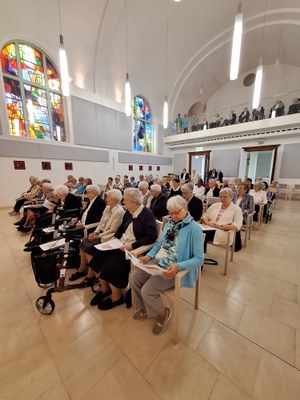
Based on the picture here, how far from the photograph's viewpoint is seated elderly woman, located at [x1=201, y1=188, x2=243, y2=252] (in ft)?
7.29

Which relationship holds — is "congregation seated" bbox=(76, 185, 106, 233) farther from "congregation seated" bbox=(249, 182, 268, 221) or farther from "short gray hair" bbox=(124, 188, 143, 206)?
"congregation seated" bbox=(249, 182, 268, 221)

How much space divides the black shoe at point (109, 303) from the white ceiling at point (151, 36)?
26.5ft

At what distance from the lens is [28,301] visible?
1749 mm

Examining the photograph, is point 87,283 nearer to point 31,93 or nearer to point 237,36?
point 237,36

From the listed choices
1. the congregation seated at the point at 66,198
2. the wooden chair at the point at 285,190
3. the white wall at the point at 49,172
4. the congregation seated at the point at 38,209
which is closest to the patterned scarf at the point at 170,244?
the congregation seated at the point at 66,198

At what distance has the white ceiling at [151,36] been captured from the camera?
558 cm

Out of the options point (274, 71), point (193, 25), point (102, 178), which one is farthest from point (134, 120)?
point (274, 71)

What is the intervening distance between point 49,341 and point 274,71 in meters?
14.5

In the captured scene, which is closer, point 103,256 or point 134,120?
point 103,256

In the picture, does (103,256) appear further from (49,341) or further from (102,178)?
(102,178)

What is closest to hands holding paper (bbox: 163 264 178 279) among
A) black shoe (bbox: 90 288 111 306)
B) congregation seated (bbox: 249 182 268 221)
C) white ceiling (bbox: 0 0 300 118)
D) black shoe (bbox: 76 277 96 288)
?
black shoe (bbox: 90 288 111 306)

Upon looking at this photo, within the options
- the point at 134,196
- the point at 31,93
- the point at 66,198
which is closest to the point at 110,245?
the point at 134,196

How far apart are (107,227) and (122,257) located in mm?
505

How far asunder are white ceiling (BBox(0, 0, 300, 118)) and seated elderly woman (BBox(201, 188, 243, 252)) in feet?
25.2
